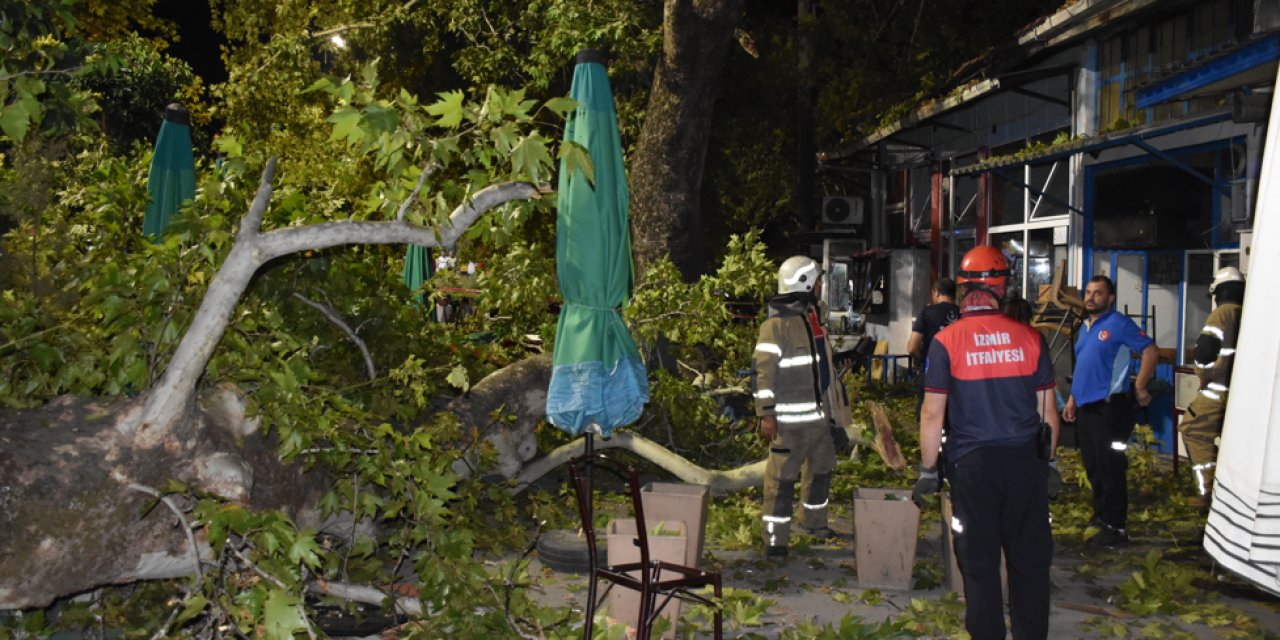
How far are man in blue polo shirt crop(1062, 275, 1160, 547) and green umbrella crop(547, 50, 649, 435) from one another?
11.7 ft

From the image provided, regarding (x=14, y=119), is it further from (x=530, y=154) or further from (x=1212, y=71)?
(x=1212, y=71)

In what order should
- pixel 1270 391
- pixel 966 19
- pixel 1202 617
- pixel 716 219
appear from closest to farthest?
1. pixel 1270 391
2. pixel 1202 617
3. pixel 966 19
4. pixel 716 219

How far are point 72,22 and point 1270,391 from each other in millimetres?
5650

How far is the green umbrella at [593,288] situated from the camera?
6.91 metres

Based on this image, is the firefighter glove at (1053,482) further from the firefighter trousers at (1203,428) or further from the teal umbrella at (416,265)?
the teal umbrella at (416,265)

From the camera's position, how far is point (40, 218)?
25.8ft

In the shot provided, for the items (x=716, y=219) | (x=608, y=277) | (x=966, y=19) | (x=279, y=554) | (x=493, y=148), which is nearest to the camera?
(x=279, y=554)

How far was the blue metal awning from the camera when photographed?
7352mm

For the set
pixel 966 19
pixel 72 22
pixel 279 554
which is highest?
pixel 966 19

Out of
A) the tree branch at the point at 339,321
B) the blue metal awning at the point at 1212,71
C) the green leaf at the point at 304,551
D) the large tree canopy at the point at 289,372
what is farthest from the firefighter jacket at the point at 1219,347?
the green leaf at the point at 304,551

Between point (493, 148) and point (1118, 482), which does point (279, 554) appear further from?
point (1118, 482)

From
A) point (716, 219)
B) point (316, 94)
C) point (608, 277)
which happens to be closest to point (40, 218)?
point (608, 277)

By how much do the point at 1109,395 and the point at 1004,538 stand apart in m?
3.12

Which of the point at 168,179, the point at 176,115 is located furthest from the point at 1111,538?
the point at 176,115
